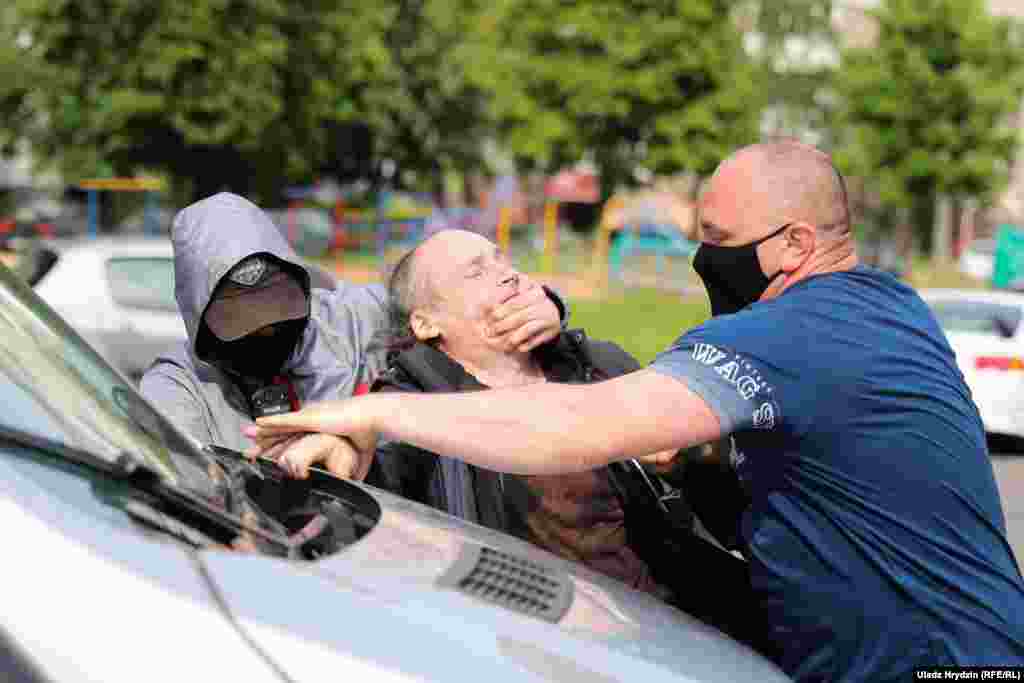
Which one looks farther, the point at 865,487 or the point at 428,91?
the point at 428,91

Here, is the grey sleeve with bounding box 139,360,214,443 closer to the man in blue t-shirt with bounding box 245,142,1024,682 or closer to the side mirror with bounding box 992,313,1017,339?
the man in blue t-shirt with bounding box 245,142,1024,682

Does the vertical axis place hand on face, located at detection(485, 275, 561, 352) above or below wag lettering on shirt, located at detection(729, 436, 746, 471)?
above

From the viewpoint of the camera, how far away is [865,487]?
2363 millimetres

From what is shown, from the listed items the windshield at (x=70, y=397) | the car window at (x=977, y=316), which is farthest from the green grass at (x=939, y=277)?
the windshield at (x=70, y=397)

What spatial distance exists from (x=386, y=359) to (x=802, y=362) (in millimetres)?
1554

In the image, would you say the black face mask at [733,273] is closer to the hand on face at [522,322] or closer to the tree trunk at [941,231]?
the hand on face at [522,322]

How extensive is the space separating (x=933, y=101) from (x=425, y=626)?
3894 centimetres

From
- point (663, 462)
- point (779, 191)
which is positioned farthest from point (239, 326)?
point (779, 191)

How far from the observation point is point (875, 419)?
2.36 meters

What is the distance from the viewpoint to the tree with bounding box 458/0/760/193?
40.9 m

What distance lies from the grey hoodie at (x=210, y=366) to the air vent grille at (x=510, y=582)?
4.02ft

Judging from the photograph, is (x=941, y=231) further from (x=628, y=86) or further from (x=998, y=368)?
(x=998, y=368)

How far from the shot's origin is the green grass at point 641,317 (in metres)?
19.3

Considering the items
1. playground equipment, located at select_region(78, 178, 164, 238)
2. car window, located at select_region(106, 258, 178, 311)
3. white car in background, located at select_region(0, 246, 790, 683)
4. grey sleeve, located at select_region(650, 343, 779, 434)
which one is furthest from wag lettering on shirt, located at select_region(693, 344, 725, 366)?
playground equipment, located at select_region(78, 178, 164, 238)
